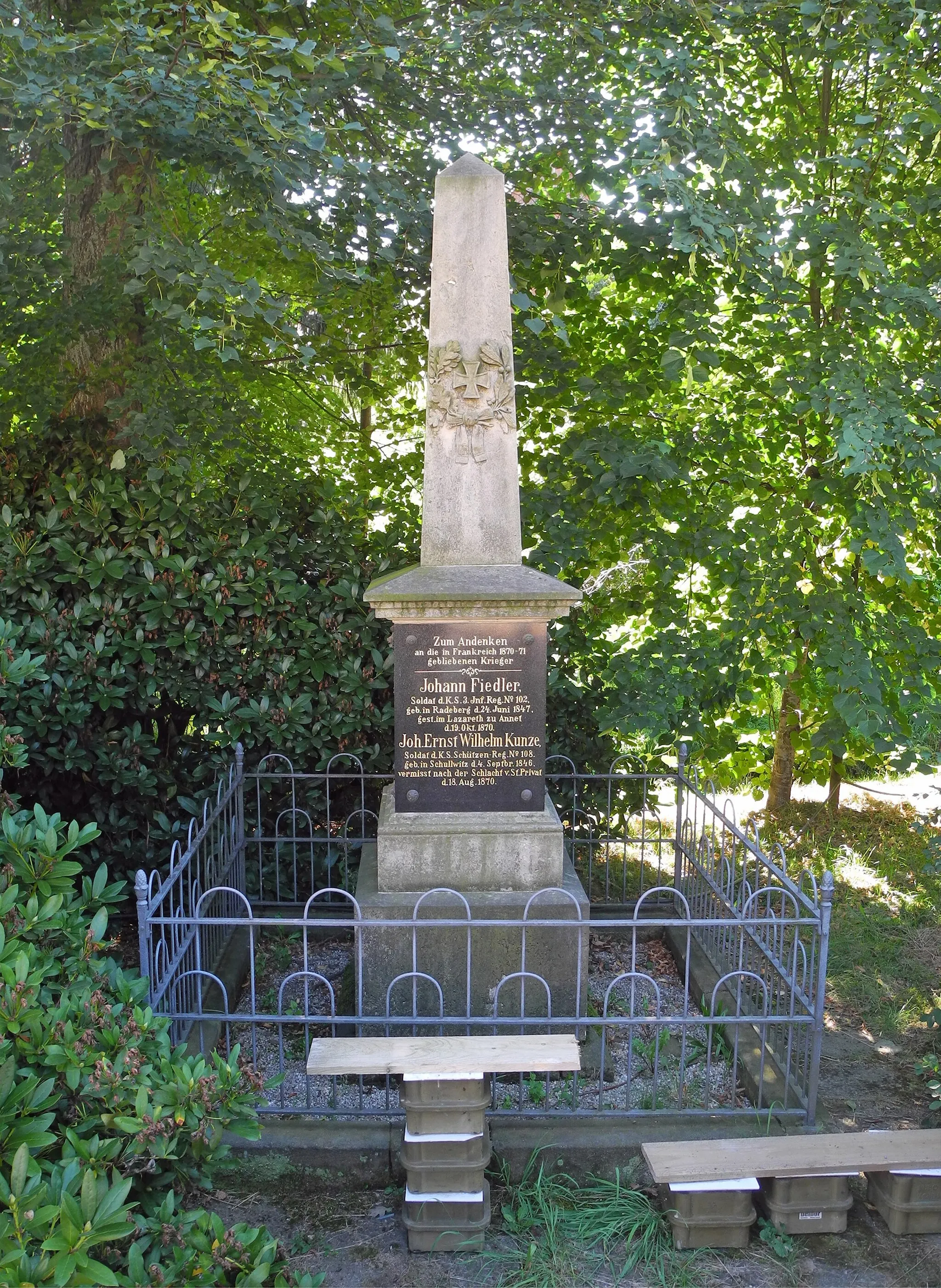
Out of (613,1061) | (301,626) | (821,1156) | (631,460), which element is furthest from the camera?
(301,626)

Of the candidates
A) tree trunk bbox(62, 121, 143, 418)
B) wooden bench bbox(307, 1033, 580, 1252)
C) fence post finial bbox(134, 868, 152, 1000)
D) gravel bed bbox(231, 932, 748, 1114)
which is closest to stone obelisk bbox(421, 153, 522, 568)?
fence post finial bbox(134, 868, 152, 1000)

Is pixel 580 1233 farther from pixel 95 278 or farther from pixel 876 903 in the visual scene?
pixel 95 278

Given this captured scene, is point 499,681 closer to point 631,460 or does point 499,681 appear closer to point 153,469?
point 631,460

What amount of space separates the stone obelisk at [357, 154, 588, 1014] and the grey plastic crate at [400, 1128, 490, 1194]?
3.67 feet

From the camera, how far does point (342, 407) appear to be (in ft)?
27.5

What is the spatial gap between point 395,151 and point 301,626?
3.09 metres

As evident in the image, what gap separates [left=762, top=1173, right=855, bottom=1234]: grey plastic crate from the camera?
12.3ft

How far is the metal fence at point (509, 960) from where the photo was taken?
13.8ft

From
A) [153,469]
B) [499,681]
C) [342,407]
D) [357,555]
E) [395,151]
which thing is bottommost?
[499,681]

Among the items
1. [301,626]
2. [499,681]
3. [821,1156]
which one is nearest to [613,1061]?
[821,1156]

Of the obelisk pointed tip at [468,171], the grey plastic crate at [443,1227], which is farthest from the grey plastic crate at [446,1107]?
the obelisk pointed tip at [468,171]

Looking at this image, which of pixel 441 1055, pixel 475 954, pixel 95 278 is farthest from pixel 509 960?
pixel 95 278

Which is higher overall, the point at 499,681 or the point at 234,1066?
the point at 499,681

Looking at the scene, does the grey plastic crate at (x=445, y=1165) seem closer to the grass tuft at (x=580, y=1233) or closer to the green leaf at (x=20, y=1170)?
the grass tuft at (x=580, y=1233)
